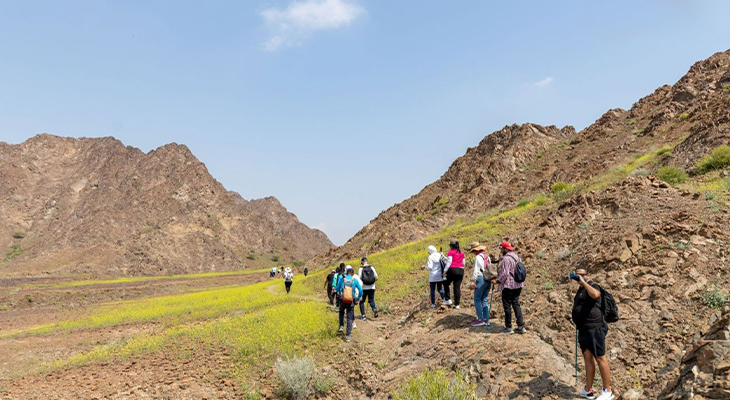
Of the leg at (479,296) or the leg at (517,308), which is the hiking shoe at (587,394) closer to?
the leg at (517,308)

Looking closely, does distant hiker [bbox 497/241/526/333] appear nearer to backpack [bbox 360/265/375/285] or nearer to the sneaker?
the sneaker

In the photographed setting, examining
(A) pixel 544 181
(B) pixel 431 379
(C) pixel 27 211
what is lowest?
(B) pixel 431 379

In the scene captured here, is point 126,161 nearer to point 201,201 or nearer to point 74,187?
point 74,187

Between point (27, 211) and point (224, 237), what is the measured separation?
48.2 m

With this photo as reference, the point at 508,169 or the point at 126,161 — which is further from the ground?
the point at 126,161

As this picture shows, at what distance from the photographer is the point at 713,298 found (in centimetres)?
815

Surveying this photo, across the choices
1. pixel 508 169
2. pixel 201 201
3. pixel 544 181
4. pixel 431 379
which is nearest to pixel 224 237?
pixel 201 201

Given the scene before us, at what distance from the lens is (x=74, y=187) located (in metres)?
116

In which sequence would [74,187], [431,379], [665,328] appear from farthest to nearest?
[74,187]
[665,328]
[431,379]

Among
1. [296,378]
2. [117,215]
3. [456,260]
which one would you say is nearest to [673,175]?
[456,260]

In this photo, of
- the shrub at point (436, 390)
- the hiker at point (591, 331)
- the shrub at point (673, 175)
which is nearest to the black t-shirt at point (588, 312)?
the hiker at point (591, 331)

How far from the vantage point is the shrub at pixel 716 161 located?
18.5 m

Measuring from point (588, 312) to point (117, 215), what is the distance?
11751cm

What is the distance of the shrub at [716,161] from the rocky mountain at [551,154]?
16.3 ft
